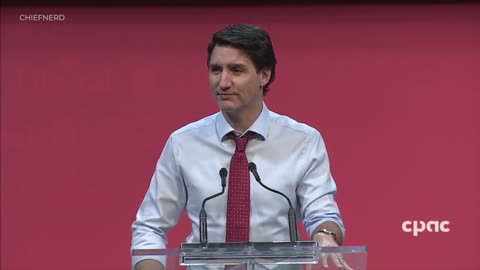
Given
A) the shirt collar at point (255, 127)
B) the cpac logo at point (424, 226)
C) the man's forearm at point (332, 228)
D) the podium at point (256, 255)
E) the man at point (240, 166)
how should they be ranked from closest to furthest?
the podium at point (256, 255) → the man's forearm at point (332, 228) → the man at point (240, 166) → the shirt collar at point (255, 127) → the cpac logo at point (424, 226)

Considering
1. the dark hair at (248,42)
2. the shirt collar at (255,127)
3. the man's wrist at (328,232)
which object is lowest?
the man's wrist at (328,232)

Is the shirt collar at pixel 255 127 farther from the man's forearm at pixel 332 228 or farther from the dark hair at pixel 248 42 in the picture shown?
the man's forearm at pixel 332 228

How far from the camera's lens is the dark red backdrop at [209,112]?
4281 millimetres

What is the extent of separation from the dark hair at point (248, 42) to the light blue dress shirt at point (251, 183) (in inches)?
6.5

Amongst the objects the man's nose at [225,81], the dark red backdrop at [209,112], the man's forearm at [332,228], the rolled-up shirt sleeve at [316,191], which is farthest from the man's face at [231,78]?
the dark red backdrop at [209,112]

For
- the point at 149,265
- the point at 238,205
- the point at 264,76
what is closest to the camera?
the point at 149,265

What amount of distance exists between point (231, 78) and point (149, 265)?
23.2 inches

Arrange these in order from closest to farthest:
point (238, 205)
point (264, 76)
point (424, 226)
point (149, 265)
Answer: point (149, 265), point (238, 205), point (264, 76), point (424, 226)

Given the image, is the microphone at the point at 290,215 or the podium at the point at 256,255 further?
the microphone at the point at 290,215

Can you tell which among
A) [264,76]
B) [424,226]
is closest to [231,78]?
[264,76]

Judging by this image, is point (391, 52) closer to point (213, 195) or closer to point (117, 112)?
point (117, 112)

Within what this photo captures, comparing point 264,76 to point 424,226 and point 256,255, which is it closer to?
point 256,255

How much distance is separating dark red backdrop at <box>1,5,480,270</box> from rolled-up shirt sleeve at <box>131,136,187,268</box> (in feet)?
4.49

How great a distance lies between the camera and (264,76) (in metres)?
2.94
